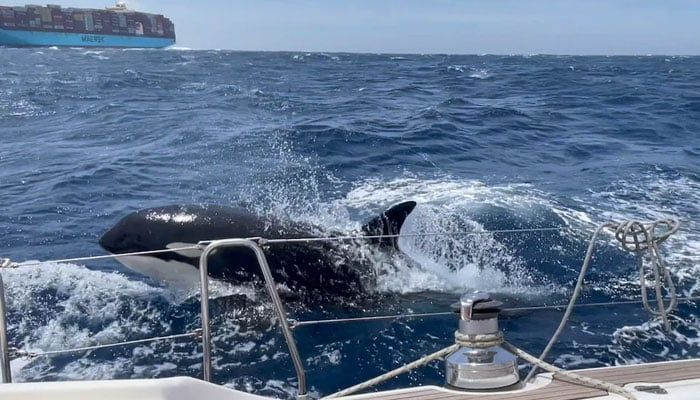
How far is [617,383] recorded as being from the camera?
3.40 metres

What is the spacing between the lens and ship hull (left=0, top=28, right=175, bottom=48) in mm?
94625

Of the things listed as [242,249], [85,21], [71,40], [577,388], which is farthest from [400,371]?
[85,21]

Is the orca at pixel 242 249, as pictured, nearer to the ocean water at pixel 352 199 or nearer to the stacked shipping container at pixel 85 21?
the ocean water at pixel 352 199

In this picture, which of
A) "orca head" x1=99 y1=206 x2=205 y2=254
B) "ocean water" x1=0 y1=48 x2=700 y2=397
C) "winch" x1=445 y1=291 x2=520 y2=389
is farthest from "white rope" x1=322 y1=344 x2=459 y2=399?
"orca head" x1=99 y1=206 x2=205 y2=254

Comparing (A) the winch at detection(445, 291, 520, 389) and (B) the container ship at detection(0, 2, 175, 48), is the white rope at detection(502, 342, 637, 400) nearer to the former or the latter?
(A) the winch at detection(445, 291, 520, 389)

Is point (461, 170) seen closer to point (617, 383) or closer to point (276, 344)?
point (276, 344)

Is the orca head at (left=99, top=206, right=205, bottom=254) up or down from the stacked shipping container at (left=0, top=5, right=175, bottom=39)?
down

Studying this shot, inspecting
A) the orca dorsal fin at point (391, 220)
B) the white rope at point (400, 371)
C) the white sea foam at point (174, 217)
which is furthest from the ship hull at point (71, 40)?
the white rope at point (400, 371)

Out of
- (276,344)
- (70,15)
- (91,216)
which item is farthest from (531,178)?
(70,15)

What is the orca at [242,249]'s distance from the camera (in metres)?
7.20

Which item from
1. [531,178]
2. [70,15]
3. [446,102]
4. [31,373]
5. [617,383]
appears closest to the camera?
[617,383]

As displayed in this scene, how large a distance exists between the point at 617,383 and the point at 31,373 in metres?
4.53

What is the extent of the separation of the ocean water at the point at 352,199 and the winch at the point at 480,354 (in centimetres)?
237

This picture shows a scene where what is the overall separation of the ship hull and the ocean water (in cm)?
7463
